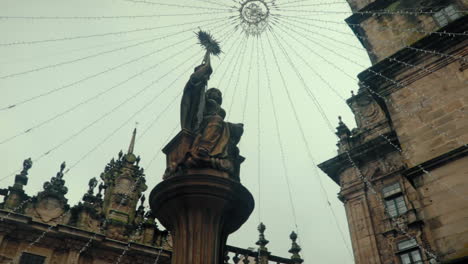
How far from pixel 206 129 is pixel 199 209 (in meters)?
1.62

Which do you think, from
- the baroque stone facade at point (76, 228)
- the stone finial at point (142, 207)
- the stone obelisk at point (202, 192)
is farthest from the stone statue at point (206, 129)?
the stone finial at point (142, 207)

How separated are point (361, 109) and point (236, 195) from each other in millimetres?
17154

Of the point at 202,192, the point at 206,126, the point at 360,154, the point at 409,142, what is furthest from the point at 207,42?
the point at 360,154

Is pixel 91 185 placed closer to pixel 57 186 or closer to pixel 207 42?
pixel 57 186

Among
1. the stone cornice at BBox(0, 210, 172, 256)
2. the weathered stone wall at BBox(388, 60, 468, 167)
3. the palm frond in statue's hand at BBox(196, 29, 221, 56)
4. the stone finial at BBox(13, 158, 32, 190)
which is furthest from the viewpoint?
the stone finial at BBox(13, 158, 32, 190)

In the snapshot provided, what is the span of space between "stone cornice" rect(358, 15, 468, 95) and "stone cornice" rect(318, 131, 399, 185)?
6.02 m

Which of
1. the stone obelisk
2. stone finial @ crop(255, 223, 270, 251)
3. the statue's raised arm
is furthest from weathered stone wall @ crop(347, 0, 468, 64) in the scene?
the stone obelisk

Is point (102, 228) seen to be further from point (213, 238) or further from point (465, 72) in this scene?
point (465, 72)

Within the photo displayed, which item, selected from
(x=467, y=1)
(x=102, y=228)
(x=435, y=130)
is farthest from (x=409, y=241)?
(x=102, y=228)

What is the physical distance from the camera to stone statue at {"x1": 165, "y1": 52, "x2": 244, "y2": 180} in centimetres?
718

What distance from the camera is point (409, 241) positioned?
51.4 feet

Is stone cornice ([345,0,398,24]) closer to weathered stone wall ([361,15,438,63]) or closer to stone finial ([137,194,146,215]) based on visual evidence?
weathered stone wall ([361,15,438,63])

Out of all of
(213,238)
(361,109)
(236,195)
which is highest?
(361,109)

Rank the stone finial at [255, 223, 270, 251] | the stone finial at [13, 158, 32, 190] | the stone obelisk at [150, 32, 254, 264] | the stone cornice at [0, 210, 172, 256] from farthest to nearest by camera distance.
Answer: the stone finial at [13, 158, 32, 190] < the stone cornice at [0, 210, 172, 256] < the stone finial at [255, 223, 270, 251] < the stone obelisk at [150, 32, 254, 264]
